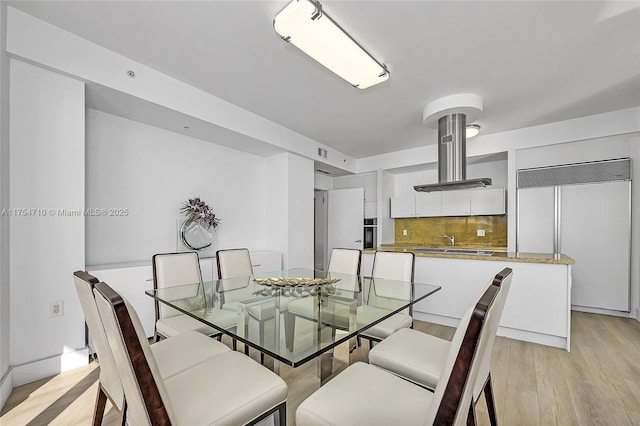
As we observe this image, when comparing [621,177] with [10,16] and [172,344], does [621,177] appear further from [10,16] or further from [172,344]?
[10,16]

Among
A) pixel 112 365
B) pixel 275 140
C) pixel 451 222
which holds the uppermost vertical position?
pixel 275 140

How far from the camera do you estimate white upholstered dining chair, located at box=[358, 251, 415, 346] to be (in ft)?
6.54

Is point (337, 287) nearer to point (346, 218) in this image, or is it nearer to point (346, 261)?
point (346, 261)

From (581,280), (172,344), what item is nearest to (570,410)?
(172,344)

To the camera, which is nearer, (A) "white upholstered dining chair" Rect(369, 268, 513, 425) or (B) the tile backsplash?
(A) "white upholstered dining chair" Rect(369, 268, 513, 425)

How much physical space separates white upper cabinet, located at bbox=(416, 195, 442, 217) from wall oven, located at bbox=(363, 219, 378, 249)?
83 centimetres

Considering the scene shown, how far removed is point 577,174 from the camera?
3779 mm

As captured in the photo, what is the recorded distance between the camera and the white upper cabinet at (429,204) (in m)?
5.04

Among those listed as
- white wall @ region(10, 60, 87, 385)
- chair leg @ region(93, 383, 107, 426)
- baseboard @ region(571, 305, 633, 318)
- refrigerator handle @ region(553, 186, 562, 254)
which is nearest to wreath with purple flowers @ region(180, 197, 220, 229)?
Result: white wall @ region(10, 60, 87, 385)

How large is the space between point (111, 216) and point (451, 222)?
17.0 ft

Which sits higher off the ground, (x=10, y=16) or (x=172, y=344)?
(x=10, y=16)

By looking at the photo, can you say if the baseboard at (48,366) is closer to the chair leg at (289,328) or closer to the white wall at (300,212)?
the chair leg at (289,328)

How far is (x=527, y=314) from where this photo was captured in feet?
9.25

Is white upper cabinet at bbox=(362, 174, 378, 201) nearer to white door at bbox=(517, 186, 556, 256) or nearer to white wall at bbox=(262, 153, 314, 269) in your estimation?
white wall at bbox=(262, 153, 314, 269)
